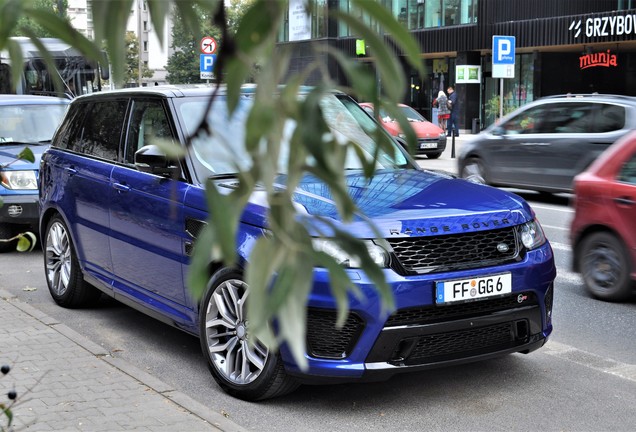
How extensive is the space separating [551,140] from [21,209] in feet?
28.1

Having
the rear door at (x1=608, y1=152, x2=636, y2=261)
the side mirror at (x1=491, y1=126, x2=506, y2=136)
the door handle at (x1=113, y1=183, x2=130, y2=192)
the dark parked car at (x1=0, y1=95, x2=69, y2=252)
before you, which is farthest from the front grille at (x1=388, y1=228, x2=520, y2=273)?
the side mirror at (x1=491, y1=126, x2=506, y2=136)

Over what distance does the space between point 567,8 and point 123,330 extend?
133ft

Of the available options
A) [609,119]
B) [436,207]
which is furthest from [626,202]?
[609,119]

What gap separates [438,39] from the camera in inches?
1748

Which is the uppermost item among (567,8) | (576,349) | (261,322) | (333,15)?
(567,8)

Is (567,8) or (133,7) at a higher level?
(567,8)

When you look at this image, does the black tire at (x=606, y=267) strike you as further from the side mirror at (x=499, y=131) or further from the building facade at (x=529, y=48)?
the building facade at (x=529, y=48)

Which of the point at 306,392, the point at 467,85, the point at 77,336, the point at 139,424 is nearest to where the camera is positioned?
the point at 139,424

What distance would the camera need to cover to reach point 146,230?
241 inches

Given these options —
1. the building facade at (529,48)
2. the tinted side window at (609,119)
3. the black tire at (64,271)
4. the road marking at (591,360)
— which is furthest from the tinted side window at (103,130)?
the building facade at (529,48)

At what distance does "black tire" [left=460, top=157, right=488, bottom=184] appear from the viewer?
17250mm

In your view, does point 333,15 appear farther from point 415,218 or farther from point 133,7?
point 415,218

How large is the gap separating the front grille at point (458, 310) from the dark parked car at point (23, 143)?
6.78 m

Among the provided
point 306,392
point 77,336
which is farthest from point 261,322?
point 77,336
